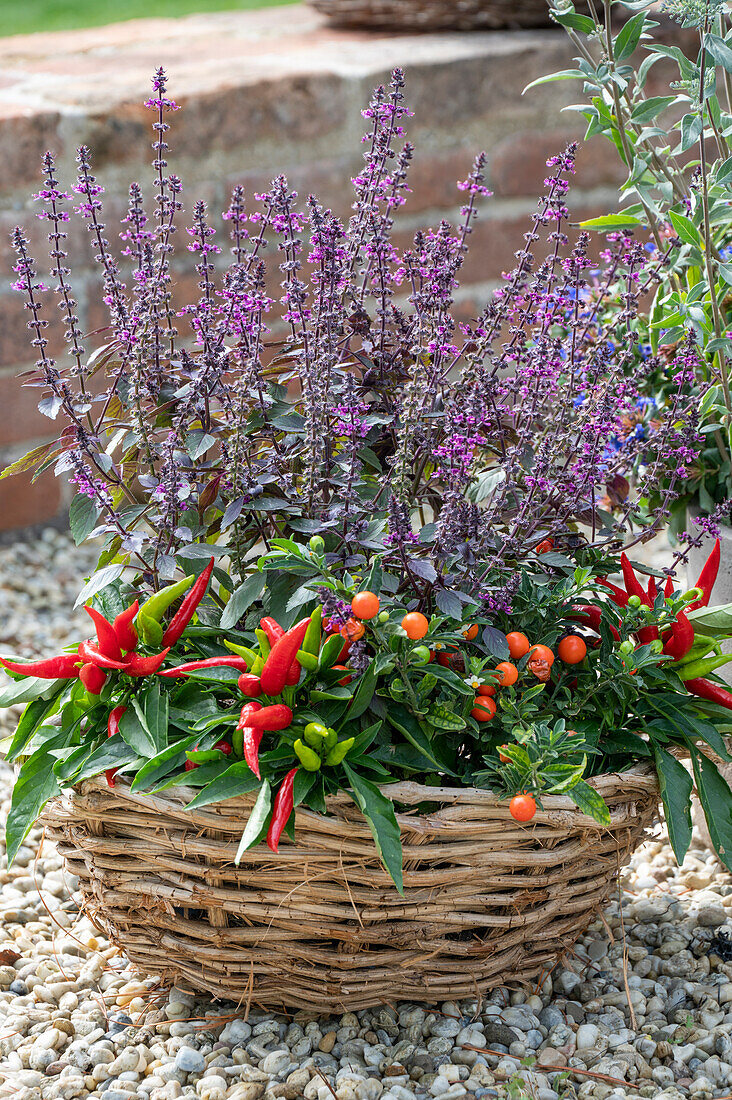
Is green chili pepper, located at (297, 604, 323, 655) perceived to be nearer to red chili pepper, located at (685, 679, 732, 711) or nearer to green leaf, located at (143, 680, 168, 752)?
green leaf, located at (143, 680, 168, 752)

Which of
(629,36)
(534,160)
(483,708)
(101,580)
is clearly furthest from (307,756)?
(534,160)

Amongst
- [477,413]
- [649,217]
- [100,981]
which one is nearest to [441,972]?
[100,981]

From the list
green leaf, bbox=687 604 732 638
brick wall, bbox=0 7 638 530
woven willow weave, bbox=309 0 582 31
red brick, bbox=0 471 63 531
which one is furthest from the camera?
woven willow weave, bbox=309 0 582 31

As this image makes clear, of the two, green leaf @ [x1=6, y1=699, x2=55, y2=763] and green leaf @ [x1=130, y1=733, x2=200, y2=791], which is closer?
green leaf @ [x1=130, y1=733, x2=200, y2=791]

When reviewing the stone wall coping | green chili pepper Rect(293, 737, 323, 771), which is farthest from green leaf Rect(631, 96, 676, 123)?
the stone wall coping

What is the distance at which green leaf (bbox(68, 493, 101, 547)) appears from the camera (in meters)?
1.36

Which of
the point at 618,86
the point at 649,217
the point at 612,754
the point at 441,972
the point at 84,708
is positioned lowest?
the point at 441,972

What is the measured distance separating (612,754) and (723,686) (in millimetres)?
183

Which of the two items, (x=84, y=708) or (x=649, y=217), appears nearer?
(x=84, y=708)

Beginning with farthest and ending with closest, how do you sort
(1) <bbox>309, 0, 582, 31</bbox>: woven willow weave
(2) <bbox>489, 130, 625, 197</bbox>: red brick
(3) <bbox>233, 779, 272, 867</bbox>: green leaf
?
(1) <bbox>309, 0, 582, 31</bbox>: woven willow weave, (2) <bbox>489, 130, 625, 197</bbox>: red brick, (3) <bbox>233, 779, 272, 867</bbox>: green leaf

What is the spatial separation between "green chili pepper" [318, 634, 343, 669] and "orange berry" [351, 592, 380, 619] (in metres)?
0.10

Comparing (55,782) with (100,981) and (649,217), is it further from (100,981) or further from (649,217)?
(649,217)

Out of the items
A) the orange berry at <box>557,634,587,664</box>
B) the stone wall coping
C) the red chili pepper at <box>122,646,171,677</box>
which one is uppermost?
the stone wall coping

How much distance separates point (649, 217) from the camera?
1.57m
